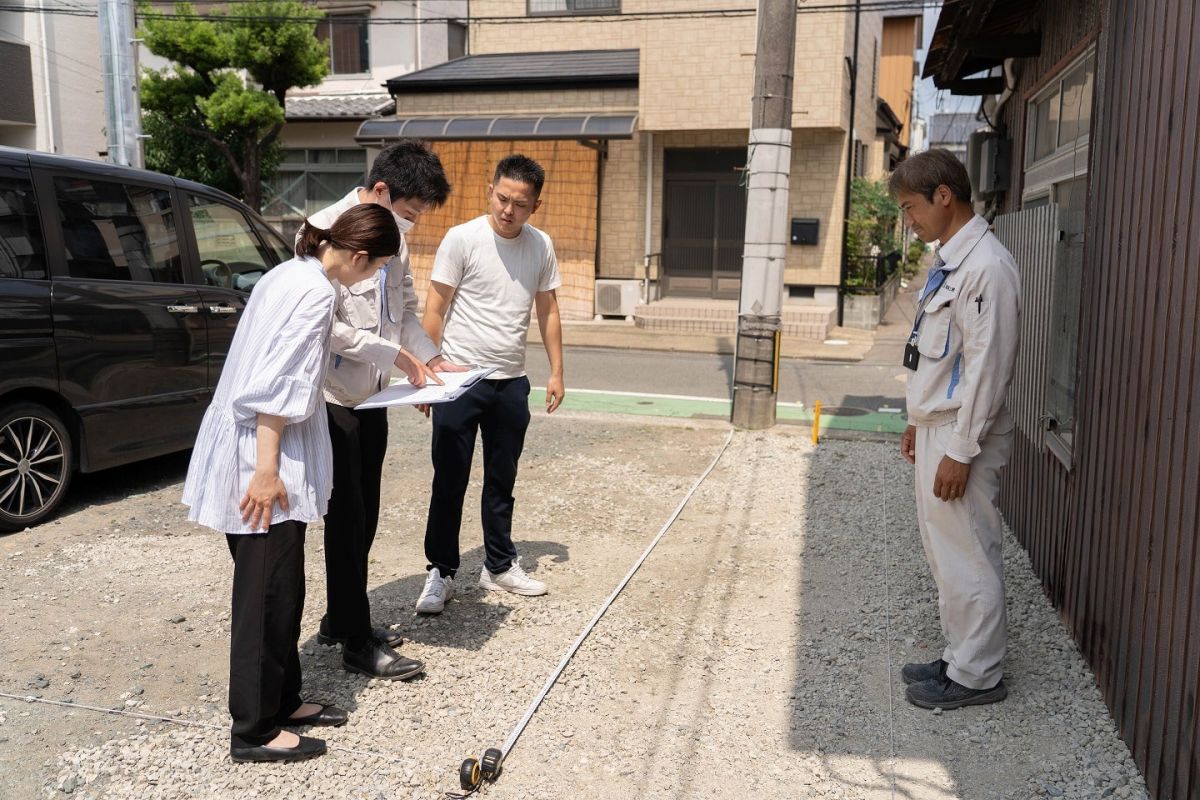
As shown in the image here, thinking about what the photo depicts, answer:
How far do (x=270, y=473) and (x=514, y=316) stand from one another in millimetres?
1706

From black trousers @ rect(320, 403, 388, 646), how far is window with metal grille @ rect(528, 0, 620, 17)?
1696 centimetres

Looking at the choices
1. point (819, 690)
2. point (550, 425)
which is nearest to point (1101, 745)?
point (819, 690)

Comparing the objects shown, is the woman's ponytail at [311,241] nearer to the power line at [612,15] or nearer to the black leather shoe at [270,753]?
the black leather shoe at [270,753]

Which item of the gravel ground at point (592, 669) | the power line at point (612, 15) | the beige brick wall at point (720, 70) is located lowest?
the gravel ground at point (592, 669)

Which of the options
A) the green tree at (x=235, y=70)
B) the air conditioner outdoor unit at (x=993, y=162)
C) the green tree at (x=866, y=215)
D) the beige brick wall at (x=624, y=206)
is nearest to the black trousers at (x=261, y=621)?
the air conditioner outdoor unit at (x=993, y=162)

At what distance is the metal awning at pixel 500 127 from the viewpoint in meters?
16.9

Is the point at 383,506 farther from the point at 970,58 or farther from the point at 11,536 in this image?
the point at 970,58

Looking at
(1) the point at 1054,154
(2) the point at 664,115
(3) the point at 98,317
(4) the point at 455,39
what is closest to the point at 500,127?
(2) the point at 664,115

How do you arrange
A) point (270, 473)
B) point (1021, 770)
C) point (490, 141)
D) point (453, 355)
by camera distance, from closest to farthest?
point (270, 473), point (1021, 770), point (453, 355), point (490, 141)

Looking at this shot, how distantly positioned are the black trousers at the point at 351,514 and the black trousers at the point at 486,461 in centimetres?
44

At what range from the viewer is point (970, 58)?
725 centimetres

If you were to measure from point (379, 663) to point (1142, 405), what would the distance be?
283cm

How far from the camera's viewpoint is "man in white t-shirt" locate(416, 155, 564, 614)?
Result: 175 inches

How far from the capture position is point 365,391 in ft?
12.3
